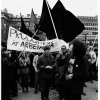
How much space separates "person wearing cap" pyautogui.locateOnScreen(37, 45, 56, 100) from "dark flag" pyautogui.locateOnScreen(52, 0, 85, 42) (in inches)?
72.4

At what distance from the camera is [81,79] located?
5.37 metres

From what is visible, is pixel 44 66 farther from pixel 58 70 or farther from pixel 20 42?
pixel 20 42

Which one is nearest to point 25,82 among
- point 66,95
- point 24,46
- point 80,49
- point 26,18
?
point 24,46

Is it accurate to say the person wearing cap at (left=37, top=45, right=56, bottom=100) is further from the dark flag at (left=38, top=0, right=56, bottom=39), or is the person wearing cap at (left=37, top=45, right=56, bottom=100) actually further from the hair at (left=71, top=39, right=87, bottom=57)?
the hair at (left=71, top=39, right=87, bottom=57)

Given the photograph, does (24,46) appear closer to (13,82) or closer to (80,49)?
(13,82)

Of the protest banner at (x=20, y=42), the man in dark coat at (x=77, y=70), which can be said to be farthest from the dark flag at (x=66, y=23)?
the man in dark coat at (x=77, y=70)

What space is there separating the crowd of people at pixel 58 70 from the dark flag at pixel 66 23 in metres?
1.00

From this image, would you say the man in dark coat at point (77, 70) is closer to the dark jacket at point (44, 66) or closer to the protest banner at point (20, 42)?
the dark jacket at point (44, 66)

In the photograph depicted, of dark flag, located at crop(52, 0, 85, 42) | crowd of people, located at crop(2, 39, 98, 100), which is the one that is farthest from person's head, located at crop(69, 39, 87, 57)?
dark flag, located at crop(52, 0, 85, 42)

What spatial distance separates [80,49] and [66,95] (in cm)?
112

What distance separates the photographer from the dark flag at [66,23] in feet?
31.3

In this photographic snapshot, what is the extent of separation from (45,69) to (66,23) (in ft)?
7.66

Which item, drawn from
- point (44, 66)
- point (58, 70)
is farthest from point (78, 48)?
point (58, 70)

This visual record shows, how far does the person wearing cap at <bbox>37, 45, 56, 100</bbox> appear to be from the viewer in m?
8.03
